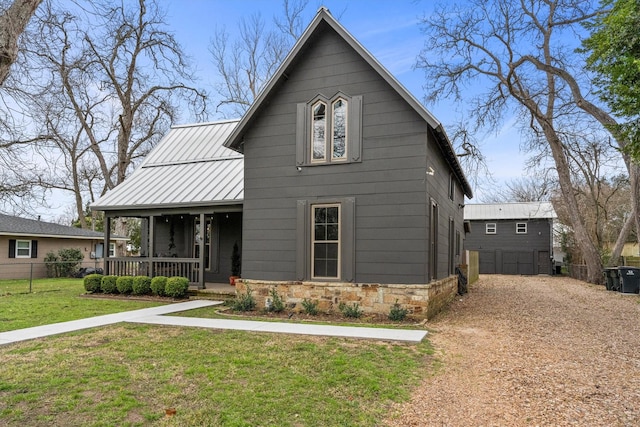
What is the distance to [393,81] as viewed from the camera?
9555 millimetres

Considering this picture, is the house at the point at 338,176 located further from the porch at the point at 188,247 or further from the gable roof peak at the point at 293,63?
the porch at the point at 188,247

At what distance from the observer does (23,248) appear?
2273cm

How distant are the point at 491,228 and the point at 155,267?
25779mm

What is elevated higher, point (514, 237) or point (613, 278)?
point (514, 237)

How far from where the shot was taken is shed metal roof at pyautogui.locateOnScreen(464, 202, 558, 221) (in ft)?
103

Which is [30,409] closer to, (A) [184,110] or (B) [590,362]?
(B) [590,362]

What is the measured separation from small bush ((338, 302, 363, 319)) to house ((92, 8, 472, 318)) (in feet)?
0.55

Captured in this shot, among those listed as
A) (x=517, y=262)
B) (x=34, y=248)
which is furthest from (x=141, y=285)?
(x=517, y=262)

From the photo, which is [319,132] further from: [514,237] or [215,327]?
[514,237]

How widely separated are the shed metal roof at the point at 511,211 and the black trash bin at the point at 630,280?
14.7m

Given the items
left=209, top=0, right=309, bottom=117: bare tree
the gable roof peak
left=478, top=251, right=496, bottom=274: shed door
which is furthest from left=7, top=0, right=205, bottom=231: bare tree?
left=478, top=251, right=496, bottom=274: shed door

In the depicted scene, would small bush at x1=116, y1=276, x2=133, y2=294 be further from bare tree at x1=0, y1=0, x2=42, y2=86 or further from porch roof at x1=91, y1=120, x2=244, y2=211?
bare tree at x1=0, y1=0, x2=42, y2=86

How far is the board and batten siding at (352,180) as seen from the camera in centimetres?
962

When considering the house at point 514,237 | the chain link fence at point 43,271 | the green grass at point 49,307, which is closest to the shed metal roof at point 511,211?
the house at point 514,237
